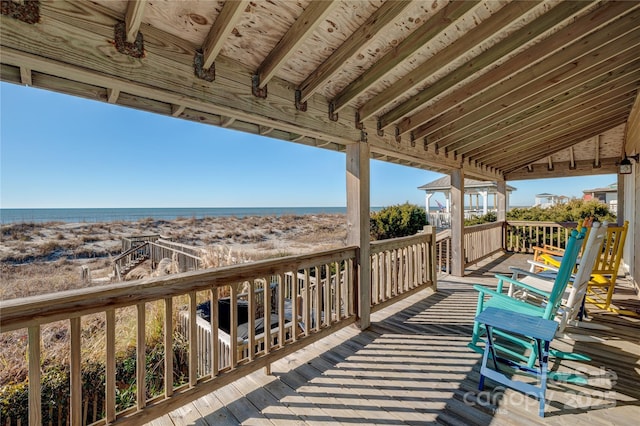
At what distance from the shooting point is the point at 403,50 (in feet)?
6.96

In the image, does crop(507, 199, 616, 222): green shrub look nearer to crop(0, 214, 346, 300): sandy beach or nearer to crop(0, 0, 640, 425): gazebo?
crop(0, 0, 640, 425): gazebo

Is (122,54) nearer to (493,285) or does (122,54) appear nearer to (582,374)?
Answer: (582,374)

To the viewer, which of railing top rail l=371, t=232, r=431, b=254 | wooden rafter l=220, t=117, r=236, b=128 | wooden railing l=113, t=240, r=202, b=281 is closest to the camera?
wooden rafter l=220, t=117, r=236, b=128

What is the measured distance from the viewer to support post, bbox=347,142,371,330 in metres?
3.09

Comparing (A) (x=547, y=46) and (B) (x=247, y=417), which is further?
(A) (x=547, y=46)

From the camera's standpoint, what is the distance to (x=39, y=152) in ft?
56.4

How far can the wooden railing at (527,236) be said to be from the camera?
7.20 metres

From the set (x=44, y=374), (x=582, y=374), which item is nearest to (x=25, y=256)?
(x=44, y=374)

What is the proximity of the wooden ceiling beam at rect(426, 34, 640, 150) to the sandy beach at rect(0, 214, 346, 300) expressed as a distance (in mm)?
4302

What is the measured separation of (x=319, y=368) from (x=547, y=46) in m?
3.38

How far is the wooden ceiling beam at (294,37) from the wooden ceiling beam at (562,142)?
6063 millimetres

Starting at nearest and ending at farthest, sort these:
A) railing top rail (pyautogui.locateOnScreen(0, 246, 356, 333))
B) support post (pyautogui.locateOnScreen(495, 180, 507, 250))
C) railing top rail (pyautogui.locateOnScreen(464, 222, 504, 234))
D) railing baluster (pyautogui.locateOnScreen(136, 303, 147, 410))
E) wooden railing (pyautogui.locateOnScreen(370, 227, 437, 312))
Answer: railing top rail (pyautogui.locateOnScreen(0, 246, 356, 333))
railing baluster (pyautogui.locateOnScreen(136, 303, 147, 410))
wooden railing (pyautogui.locateOnScreen(370, 227, 437, 312))
railing top rail (pyautogui.locateOnScreen(464, 222, 504, 234))
support post (pyautogui.locateOnScreen(495, 180, 507, 250))

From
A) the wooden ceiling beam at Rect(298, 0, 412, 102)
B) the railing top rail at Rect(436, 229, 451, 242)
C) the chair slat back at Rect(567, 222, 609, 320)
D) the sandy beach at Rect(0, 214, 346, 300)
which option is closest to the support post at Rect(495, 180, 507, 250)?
Answer: the railing top rail at Rect(436, 229, 451, 242)

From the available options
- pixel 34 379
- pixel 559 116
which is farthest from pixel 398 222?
pixel 34 379
